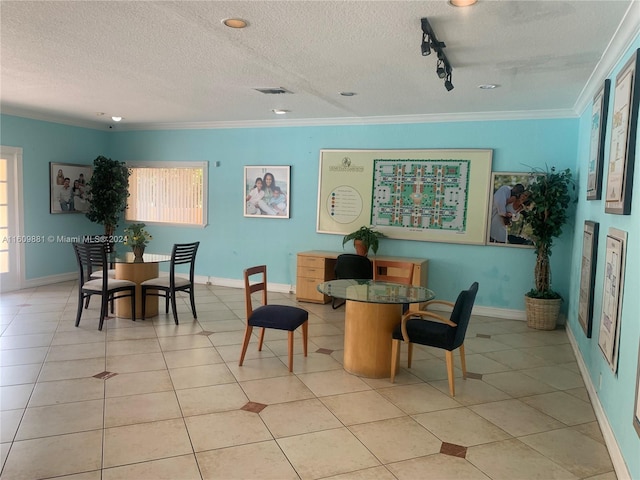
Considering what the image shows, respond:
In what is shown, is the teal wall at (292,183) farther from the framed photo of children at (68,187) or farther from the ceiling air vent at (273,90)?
the ceiling air vent at (273,90)

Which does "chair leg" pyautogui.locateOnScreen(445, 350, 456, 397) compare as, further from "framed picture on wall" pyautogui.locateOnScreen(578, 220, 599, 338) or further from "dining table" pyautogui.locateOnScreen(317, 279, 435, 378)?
"framed picture on wall" pyautogui.locateOnScreen(578, 220, 599, 338)

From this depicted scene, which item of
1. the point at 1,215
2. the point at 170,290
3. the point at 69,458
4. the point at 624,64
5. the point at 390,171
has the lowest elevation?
the point at 69,458

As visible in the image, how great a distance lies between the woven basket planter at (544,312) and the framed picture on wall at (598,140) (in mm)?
1648

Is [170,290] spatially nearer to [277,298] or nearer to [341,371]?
[277,298]

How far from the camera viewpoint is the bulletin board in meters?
5.91

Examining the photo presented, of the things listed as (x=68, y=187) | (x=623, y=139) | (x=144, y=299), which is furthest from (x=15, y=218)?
(x=623, y=139)

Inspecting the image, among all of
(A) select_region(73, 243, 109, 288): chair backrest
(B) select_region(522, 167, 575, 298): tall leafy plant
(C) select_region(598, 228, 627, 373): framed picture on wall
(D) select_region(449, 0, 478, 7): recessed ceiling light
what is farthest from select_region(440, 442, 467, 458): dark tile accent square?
(A) select_region(73, 243, 109, 288): chair backrest

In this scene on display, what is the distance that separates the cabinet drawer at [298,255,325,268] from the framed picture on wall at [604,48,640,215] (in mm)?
3660

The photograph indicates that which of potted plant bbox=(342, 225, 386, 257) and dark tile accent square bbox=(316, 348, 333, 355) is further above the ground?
potted plant bbox=(342, 225, 386, 257)

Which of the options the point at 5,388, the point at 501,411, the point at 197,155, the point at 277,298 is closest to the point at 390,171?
the point at 277,298

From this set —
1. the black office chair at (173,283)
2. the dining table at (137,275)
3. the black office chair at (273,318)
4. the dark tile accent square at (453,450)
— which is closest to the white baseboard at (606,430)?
the dark tile accent square at (453,450)

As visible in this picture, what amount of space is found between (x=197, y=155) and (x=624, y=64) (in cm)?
593

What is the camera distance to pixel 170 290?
527cm

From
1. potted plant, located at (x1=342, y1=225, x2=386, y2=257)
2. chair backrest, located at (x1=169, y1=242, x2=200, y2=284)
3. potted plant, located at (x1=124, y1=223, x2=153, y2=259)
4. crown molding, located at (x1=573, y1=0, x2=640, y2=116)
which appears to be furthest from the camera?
potted plant, located at (x1=342, y1=225, x2=386, y2=257)
